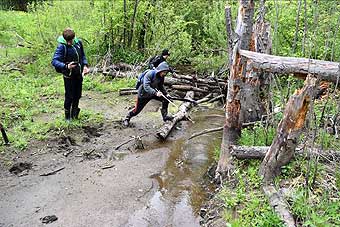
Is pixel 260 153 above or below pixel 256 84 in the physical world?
below

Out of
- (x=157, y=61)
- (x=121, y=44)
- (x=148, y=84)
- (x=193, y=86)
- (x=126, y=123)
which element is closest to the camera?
(x=148, y=84)

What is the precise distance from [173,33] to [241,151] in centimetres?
774

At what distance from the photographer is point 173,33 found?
12852mm

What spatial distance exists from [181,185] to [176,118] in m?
2.87

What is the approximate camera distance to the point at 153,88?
848 cm

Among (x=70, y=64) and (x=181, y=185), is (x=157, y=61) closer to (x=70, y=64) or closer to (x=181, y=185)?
(x=70, y=64)

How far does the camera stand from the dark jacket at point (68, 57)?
776 centimetres

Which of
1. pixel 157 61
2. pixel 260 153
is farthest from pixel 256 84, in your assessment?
pixel 157 61

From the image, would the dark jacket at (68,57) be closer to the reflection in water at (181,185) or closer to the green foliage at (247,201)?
the reflection in water at (181,185)

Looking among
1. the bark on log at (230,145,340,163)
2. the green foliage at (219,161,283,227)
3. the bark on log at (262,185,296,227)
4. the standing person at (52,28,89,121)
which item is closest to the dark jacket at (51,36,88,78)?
the standing person at (52,28,89,121)

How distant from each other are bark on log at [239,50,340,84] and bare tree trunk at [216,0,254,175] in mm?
162

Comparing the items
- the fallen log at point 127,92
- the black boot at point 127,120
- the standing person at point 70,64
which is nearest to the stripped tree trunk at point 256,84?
the black boot at point 127,120

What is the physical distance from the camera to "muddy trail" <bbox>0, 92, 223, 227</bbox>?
17.4ft

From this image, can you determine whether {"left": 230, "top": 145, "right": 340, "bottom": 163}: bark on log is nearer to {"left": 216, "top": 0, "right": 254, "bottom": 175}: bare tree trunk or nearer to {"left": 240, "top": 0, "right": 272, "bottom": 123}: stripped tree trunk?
{"left": 216, "top": 0, "right": 254, "bottom": 175}: bare tree trunk
